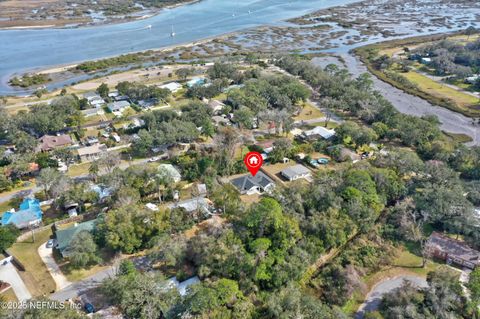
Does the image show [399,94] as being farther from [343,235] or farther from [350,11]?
[350,11]

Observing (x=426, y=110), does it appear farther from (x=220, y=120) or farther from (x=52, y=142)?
(x=52, y=142)

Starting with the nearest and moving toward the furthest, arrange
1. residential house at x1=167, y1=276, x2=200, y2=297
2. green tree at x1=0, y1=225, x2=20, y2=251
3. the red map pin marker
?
residential house at x1=167, y1=276, x2=200, y2=297
green tree at x1=0, y1=225, x2=20, y2=251
the red map pin marker

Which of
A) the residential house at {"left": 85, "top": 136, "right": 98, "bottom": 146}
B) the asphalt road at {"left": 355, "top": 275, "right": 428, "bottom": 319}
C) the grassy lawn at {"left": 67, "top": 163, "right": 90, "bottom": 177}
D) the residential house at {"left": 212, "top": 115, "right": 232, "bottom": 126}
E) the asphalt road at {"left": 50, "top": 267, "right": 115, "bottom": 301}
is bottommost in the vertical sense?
the asphalt road at {"left": 355, "top": 275, "right": 428, "bottom": 319}

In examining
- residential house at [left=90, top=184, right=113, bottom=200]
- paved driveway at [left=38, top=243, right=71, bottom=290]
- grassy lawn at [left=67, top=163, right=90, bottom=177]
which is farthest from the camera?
grassy lawn at [left=67, top=163, right=90, bottom=177]

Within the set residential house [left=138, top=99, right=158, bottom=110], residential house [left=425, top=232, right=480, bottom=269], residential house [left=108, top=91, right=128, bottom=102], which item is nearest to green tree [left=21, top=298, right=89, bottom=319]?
residential house [left=425, top=232, right=480, bottom=269]

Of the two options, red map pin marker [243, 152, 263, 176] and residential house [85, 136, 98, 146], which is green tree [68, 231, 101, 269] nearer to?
red map pin marker [243, 152, 263, 176]

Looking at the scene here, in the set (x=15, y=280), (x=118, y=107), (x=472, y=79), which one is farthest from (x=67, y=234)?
(x=472, y=79)
